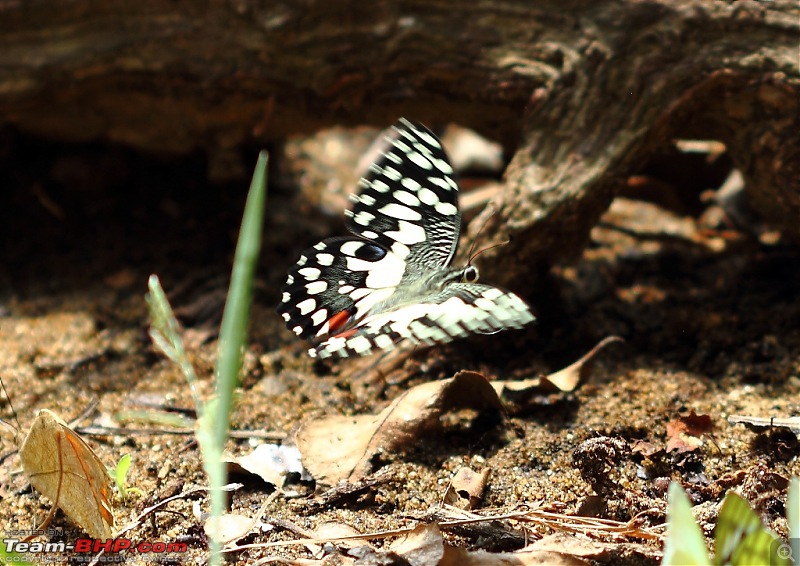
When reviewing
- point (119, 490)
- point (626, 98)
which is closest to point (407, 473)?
point (119, 490)

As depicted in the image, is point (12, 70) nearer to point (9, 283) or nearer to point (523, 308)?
point (9, 283)

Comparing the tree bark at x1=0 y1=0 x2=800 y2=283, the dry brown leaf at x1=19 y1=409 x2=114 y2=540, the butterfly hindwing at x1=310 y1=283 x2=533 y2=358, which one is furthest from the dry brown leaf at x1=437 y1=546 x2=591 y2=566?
the tree bark at x1=0 y1=0 x2=800 y2=283

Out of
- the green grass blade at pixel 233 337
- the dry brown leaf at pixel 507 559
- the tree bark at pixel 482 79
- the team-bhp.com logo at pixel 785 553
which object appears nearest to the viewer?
the green grass blade at pixel 233 337

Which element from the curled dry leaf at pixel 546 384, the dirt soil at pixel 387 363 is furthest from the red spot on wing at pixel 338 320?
the curled dry leaf at pixel 546 384

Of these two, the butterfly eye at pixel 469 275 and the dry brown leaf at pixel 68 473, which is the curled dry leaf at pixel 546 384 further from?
the dry brown leaf at pixel 68 473

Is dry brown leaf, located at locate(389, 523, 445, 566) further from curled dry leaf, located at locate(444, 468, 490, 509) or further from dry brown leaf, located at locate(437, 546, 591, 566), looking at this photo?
curled dry leaf, located at locate(444, 468, 490, 509)

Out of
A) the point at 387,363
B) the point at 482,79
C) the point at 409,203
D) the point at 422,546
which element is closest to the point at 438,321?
the point at 422,546
